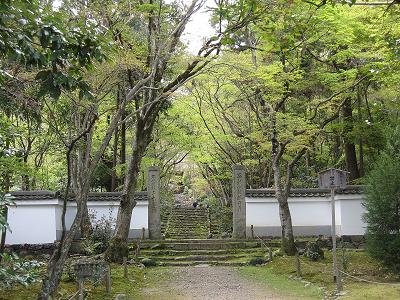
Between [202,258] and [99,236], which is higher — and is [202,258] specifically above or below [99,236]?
below

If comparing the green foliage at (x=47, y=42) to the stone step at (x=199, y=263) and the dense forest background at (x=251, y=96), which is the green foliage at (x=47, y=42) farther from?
the stone step at (x=199, y=263)

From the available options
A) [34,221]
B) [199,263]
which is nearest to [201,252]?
[199,263]

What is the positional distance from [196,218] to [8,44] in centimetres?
1992

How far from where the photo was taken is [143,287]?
10.8m

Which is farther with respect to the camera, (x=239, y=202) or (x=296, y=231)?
(x=239, y=202)

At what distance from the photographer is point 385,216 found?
10.4 metres

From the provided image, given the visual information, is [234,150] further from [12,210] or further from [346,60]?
[12,210]

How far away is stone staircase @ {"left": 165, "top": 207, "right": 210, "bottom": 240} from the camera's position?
19734 millimetres

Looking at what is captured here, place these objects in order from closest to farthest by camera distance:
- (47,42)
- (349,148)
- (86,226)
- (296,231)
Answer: (47,42) → (86,226) → (296,231) → (349,148)

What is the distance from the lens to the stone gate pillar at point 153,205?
16.6m

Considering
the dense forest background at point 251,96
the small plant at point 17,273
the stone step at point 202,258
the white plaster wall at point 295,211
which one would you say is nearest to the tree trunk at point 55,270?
→ the small plant at point 17,273

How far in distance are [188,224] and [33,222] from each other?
891 centimetres

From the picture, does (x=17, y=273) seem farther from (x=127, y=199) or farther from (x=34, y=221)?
(x=34, y=221)

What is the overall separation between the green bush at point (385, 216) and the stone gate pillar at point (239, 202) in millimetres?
6396
